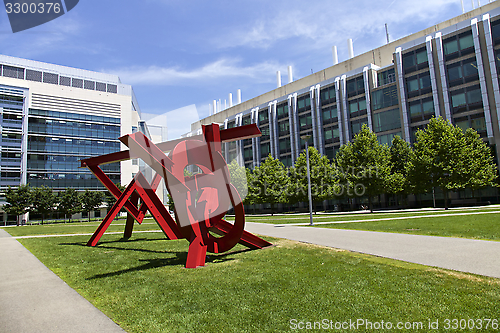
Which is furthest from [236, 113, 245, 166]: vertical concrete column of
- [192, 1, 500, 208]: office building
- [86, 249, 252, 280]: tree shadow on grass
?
[86, 249, 252, 280]: tree shadow on grass

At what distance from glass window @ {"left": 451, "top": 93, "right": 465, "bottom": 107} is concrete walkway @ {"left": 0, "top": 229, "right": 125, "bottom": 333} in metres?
48.8

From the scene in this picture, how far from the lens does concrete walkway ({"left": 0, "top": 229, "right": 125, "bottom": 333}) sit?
429 cm

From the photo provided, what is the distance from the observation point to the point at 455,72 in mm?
42281

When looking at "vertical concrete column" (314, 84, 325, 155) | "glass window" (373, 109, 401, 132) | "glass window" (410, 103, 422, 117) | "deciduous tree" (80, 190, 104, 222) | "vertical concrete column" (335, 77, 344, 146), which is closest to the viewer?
"glass window" (410, 103, 422, 117)

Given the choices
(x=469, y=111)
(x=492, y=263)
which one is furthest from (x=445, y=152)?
(x=492, y=263)

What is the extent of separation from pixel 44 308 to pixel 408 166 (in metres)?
39.5

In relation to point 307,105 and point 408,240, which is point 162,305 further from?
point 307,105

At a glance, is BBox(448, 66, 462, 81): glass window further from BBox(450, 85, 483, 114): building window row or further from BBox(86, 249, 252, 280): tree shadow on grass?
BBox(86, 249, 252, 280): tree shadow on grass

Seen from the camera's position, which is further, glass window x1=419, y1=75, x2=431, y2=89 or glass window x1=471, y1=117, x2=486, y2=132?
glass window x1=419, y1=75, x2=431, y2=89

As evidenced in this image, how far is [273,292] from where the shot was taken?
219 inches

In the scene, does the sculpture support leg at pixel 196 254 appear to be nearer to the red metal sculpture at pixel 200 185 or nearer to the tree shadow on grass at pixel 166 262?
the red metal sculpture at pixel 200 185

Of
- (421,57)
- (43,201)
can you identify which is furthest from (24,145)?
(421,57)

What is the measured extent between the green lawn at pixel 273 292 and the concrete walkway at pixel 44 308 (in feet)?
0.75

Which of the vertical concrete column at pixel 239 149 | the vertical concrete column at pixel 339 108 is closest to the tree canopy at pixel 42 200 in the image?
the vertical concrete column at pixel 239 149
